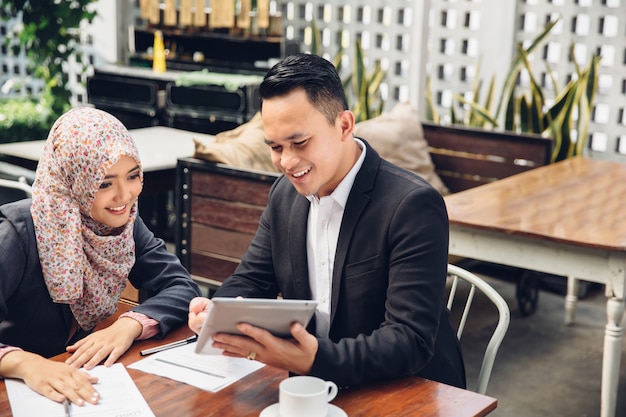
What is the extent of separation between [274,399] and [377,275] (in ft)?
1.34

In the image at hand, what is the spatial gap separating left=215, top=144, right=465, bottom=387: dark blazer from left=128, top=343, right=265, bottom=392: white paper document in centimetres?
20

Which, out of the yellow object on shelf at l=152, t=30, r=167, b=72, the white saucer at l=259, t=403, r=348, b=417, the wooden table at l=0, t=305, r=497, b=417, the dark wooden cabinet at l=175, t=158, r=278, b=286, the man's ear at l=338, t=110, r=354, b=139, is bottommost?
the dark wooden cabinet at l=175, t=158, r=278, b=286

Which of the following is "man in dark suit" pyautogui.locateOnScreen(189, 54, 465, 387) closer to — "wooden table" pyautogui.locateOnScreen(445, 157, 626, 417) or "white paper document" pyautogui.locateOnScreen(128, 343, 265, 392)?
"white paper document" pyautogui.locateOnScreen(128, 343, 265, 392)

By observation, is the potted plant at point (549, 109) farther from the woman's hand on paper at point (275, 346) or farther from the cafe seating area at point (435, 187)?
the woman's hand on paper at point (275, 346)

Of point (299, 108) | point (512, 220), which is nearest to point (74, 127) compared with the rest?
point (299, 108)

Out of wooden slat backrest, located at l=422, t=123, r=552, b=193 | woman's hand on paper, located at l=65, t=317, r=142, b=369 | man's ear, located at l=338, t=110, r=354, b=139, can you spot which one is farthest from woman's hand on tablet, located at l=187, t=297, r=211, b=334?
wooden slat backrest, located at l=422, t=123, r=552, b=193

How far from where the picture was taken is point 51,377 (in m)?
1.78

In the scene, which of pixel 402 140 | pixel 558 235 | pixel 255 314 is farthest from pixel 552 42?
pixel 255 314

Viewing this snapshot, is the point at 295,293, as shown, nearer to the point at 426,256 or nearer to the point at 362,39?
the point at 426,256

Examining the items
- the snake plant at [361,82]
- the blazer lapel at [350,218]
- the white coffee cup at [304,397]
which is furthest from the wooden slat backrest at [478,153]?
the white coffee cup at [304,397]

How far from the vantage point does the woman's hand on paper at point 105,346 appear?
1.91m

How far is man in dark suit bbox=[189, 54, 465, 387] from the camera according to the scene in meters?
1.85

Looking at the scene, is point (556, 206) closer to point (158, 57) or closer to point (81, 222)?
point (81, 222)

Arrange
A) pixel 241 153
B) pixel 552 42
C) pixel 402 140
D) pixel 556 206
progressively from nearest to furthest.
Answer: pixel 556 206 → pixel 241 153 → pixel 402 140 → pixel 552 42
